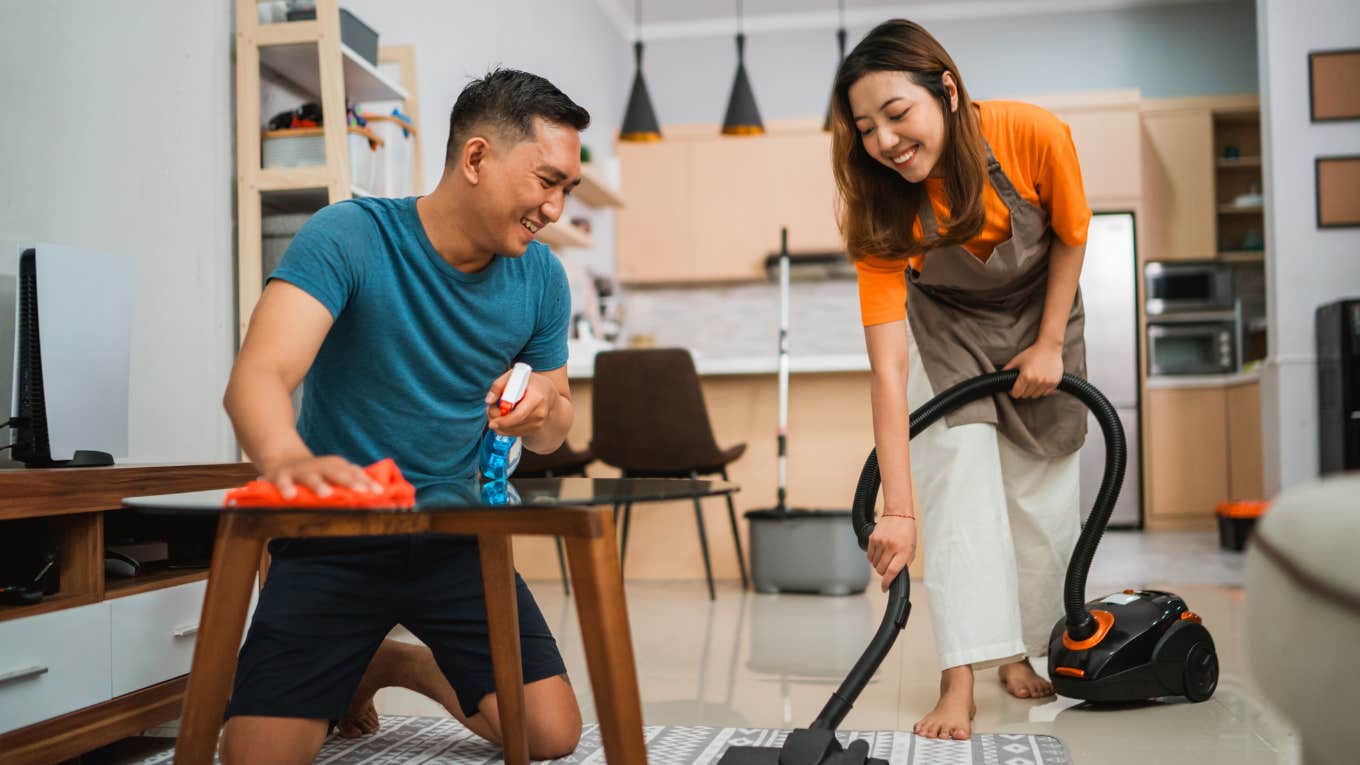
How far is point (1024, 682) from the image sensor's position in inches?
90.0

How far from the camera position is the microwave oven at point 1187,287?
646 cm

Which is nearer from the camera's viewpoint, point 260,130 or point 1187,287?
point 260,130

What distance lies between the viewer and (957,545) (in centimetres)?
205

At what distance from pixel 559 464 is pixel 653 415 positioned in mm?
396

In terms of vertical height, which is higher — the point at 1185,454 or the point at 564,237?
the point at 564,237

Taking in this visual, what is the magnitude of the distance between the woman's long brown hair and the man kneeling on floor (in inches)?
21.8

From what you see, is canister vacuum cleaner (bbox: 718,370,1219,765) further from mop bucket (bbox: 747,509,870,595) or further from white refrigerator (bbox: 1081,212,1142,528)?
white refrigerator (bbox: 1081,212,1142,528)

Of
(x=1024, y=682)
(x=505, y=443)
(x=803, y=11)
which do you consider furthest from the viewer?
(x=803, y=11)

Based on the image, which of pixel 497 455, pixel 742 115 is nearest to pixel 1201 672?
pixel 497 455

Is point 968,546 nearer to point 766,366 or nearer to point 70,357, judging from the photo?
point 70,357

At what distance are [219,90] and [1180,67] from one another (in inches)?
232

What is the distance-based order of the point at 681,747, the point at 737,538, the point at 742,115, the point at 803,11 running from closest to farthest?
the point at 681,747
the point at 737,538
the point at 742,115
the point at 803,11

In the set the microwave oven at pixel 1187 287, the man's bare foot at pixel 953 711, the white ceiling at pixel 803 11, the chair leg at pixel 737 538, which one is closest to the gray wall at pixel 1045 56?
the white ceiling at pixel 803 11

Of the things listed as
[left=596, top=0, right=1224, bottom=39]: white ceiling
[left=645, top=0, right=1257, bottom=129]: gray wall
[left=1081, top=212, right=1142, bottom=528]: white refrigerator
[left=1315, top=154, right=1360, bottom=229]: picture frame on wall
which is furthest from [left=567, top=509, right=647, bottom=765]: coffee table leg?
[left=645, top=0, right=1257, bottom=129]: gray wall
